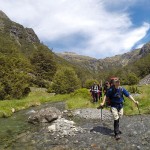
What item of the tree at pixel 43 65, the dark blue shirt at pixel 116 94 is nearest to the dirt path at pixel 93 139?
the dark blue shirt at pixel 116 94

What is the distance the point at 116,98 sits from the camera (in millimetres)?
17344

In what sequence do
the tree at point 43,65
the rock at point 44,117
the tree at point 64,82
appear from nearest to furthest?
the rock at point 44,117 < the tree at point 64,82 < the tree at point 43,65

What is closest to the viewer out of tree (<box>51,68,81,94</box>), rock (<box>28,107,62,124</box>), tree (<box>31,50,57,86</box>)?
rock (<box>28,107,62,124</box>)

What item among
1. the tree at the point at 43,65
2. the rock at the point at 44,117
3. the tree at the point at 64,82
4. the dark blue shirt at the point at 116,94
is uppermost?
the tree at the point at 43,65

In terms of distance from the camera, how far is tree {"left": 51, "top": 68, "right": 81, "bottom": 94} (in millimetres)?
78381

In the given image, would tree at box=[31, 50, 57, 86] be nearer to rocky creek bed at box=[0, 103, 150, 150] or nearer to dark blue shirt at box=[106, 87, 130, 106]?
rocky creek bed at box=[0, 103, 150, 150]

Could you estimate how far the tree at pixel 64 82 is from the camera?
7838cm

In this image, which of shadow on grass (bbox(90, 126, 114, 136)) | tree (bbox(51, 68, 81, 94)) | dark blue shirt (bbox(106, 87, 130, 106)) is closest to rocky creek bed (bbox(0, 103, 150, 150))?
shadow on grass (bbox(90, 126, 114, 136))

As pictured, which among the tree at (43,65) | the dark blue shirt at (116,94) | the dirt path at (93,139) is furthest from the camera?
the tree at (43,65)

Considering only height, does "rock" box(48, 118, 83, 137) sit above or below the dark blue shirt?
below

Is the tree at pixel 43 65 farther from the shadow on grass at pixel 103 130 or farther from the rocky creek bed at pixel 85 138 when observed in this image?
the shadow on grass at pixel 103 130

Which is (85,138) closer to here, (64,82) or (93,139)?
(93,139)

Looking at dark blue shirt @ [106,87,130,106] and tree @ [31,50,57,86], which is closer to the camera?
dark blue shirt @ [106,87,130,106]

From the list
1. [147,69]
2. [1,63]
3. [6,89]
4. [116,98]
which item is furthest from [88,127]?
→ [147,69]
